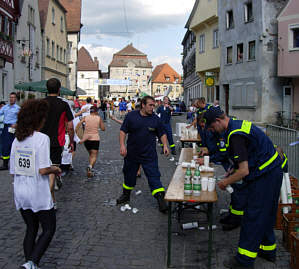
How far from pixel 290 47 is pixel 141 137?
23.1m

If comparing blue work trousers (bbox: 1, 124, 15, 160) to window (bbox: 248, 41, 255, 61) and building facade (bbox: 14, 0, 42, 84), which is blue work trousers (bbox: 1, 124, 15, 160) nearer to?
building facade (bbox: 14, 0, 42, 84)

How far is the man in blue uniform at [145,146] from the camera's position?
21.9 feet

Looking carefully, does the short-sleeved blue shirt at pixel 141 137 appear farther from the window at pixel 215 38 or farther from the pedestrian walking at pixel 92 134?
the window at pixel 215 38

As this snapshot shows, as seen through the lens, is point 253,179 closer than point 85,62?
Yes

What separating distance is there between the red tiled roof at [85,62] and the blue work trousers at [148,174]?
8906 centimetres

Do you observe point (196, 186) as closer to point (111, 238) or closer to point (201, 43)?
point (111, 238)

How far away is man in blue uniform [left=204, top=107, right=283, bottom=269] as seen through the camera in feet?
13.4

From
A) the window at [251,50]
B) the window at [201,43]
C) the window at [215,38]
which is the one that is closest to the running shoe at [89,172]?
the window at [251,50]

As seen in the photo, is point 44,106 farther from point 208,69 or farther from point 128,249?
point 208,69

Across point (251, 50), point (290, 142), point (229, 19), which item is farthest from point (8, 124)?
point (229, 19)

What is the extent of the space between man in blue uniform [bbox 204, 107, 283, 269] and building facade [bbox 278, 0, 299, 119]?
23894 mm

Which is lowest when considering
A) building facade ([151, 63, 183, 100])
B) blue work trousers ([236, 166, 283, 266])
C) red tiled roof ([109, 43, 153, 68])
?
blue work trousers ([236, 166, 283, 266])

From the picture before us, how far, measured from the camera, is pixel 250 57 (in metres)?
30.4

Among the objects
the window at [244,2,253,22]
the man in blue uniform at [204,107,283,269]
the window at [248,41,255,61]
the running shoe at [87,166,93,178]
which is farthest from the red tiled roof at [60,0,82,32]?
the man in blue uniform at [204,107,283,269]
